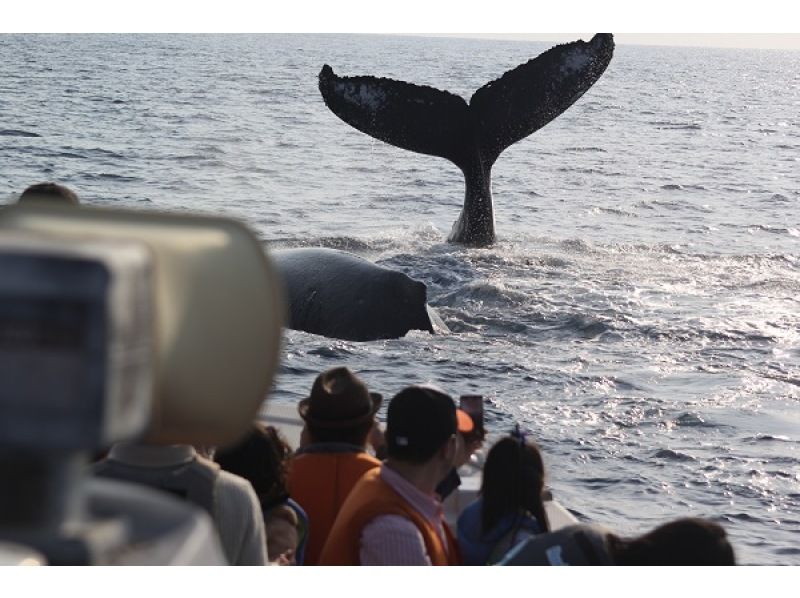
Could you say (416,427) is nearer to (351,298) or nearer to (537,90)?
(351,298)

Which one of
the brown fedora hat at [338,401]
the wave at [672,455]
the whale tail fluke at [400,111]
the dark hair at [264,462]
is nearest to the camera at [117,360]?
the dark hair at [264,462]

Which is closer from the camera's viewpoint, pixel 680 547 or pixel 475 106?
pixel 680 547

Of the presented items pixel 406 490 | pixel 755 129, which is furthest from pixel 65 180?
pixel 755 129

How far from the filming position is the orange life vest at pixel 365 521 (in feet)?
9.66

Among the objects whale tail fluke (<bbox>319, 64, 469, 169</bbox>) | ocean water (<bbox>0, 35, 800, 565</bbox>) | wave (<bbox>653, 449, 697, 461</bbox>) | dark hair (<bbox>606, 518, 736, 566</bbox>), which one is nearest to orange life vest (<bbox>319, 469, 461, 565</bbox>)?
dark hair (<bbox>606, 518, 736, 566</bbox>)

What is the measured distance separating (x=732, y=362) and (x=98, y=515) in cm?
934

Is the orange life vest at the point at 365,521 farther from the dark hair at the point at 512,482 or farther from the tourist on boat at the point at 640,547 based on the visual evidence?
the tourist on boat at the point at 640,547

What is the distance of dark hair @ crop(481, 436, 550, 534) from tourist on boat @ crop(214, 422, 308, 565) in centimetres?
48

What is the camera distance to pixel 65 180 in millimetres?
24406

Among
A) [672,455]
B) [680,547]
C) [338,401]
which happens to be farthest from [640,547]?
[672,455]

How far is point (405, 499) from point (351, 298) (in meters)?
6.36

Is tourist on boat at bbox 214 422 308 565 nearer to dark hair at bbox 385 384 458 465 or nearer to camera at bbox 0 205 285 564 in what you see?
dark hair at bbox 385 384 458 465

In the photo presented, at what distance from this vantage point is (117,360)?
29.0 inches

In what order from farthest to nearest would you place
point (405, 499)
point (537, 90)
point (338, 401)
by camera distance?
point (537, 90) < point (338, 401) < point (405, 499)
